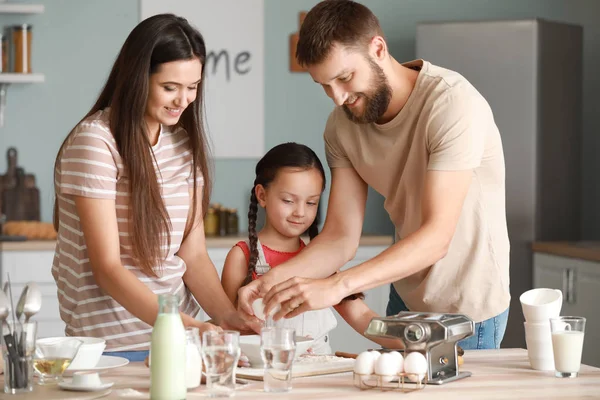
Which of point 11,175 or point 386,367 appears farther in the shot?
point 11,175

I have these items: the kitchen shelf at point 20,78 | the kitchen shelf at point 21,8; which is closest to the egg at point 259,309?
the kitchen shelf at point 20,78

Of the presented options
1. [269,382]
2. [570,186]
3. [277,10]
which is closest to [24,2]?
[277,10]

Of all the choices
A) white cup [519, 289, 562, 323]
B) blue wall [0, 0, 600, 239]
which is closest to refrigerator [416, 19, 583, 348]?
blue wall [0, 0, 600, 239]

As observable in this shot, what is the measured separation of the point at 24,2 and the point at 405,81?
9.38 feet

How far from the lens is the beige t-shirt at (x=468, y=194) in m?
2.16

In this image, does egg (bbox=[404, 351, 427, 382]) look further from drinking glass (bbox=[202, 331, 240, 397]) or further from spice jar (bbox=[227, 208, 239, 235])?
spice jar (bbox=[227, 208, 239, 235])

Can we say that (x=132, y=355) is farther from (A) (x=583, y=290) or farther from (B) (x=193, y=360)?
(A) (x=583, y=290)

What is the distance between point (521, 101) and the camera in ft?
13.9

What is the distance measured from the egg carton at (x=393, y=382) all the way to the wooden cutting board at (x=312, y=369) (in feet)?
0.36

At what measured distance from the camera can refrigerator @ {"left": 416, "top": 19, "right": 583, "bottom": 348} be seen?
425 centimetres

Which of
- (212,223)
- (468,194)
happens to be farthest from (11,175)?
(468,194)

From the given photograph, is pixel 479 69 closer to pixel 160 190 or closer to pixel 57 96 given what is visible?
pixel 57 96

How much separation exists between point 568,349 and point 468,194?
574mm

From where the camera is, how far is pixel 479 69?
427cm
